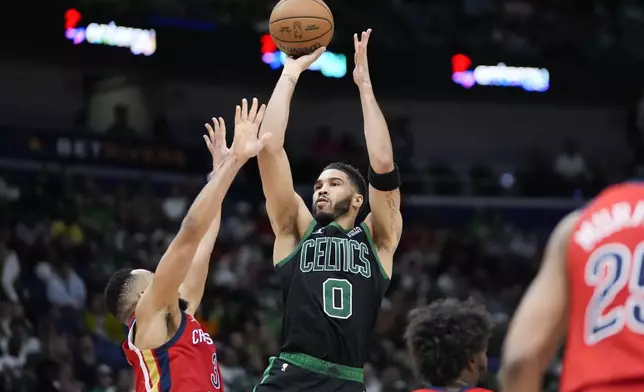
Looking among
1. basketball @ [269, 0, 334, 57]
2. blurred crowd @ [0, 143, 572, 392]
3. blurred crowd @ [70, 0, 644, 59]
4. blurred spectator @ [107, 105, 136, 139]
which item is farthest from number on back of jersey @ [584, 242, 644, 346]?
blurred crowd @ [70, 0, 644, 59]

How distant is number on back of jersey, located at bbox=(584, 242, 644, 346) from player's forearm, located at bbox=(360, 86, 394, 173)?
10.2ft

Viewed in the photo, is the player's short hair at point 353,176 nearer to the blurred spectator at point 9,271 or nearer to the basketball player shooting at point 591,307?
the basketball player shooting at point 591,307

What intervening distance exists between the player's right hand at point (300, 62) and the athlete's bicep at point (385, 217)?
830mm

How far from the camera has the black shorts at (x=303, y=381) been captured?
5535 millimetres

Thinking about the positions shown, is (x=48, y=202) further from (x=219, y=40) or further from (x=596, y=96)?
(x=596, y=96)

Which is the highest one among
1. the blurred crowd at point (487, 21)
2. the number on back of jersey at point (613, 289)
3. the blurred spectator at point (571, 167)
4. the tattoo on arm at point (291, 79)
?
the blurred crowd at point (487, 21)

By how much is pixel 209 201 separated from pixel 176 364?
85 centimetres

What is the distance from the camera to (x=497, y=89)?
20.0 metres

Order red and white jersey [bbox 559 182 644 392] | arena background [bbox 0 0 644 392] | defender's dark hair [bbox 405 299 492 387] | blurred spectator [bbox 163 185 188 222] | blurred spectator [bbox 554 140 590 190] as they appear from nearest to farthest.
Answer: red and white jersey [bbox 559 182 644 392], defender's dark hair [bbox 405 299 492 387], arena background [bbox 0 0 644 392], blurred spectator [bbox 163 185 188 222], blurred spectator [bbox 554 140 590 190]

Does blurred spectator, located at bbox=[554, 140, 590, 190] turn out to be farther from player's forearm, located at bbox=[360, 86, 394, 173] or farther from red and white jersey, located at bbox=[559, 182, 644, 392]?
red and white jersey, located at bbox=[559, 182, 644, 392]

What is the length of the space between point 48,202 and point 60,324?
2275mm

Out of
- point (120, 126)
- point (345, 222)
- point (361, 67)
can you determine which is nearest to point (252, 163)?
point (120, 126)

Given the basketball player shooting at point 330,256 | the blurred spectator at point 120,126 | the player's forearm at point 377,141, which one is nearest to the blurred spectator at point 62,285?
the blurred spectator at point 120,126

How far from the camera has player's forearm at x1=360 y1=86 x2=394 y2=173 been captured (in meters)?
5.92
